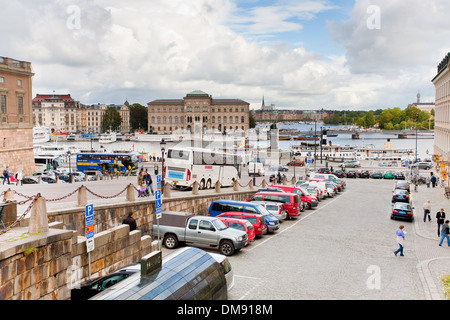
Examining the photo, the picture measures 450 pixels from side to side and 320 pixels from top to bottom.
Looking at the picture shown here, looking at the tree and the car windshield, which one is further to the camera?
the tree

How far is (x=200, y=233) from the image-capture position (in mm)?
17172

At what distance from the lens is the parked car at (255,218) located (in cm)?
1992

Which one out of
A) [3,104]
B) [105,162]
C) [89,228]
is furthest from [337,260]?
[3,104]

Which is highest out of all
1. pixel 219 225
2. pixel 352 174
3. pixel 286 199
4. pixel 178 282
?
pixel 178 282

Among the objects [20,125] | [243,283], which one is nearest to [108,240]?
[243,283]

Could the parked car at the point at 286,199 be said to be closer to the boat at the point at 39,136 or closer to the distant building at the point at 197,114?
the boat at the point at 39,136

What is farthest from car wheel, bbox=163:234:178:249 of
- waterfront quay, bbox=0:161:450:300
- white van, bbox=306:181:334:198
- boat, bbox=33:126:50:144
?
boat, bbox=33:126:50:144

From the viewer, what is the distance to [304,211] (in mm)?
29438

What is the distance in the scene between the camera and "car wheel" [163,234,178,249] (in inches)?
691

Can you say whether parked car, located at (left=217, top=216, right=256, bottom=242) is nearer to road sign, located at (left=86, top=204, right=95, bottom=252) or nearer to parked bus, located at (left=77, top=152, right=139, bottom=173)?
road sign, located at (left=86, top=204, right=95, bottom=252)

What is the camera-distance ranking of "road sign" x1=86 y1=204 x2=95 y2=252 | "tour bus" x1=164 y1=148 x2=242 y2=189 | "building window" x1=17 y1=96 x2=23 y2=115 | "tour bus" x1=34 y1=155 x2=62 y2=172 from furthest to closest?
"tour bus" x1=34 y1=155 x2=62 y2=172
"building window" x1=17 y1=96 x2=23 y2=115
"tour bus" x1=164 y1=148 x2=242 y2=189
"road sign" x1=86 y1=204 x2=95 y2=252

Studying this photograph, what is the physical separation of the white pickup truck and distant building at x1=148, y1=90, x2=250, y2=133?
549 ft

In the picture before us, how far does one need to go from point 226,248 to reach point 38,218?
8.35 metres

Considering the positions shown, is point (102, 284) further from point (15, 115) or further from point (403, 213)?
point (15, 115)
